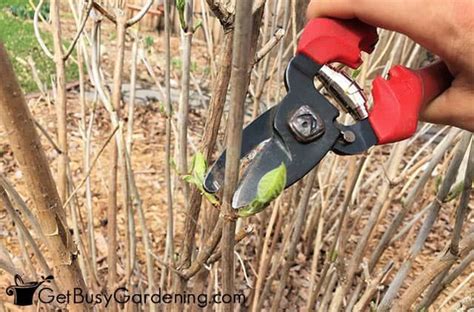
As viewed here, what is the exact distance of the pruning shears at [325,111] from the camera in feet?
2.26

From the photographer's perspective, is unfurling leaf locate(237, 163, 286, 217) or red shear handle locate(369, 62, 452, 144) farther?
red shear handle locate(369, 62, 452, 144)

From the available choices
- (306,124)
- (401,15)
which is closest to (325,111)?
(306,124)

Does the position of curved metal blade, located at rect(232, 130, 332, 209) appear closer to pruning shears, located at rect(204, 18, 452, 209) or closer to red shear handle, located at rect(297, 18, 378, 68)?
pruning shears, located at rect(204, 18, 452, 209)

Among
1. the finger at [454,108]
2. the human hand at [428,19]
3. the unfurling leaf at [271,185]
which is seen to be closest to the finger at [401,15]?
the human hand at [428,19]

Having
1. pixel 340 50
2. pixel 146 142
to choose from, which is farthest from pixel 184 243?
pixel 146 142

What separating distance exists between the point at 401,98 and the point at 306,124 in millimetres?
152

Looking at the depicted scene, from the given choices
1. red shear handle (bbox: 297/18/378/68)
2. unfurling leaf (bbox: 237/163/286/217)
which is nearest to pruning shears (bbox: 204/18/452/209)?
red shear handle (bbox: 297/18/378/68)

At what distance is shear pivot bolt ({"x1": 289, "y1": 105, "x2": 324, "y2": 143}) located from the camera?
0.68 meters

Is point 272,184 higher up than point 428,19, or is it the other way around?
point 428,19

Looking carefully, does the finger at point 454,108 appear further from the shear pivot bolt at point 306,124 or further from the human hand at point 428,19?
the shear pivot bolt at point 306,124

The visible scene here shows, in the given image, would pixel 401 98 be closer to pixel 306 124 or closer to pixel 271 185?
pixel 306 124

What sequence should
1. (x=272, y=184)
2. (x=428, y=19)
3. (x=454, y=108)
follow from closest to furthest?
(x=272, y=184) → (x=428, y=19) → (x=454, y=108)

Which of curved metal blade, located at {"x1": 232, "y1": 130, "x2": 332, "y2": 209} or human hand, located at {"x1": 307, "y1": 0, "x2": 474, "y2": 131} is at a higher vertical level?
human hand, located at {"x1": 307, "y1": 0, "x2": 474, "y2": 131}

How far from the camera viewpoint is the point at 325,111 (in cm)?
71
